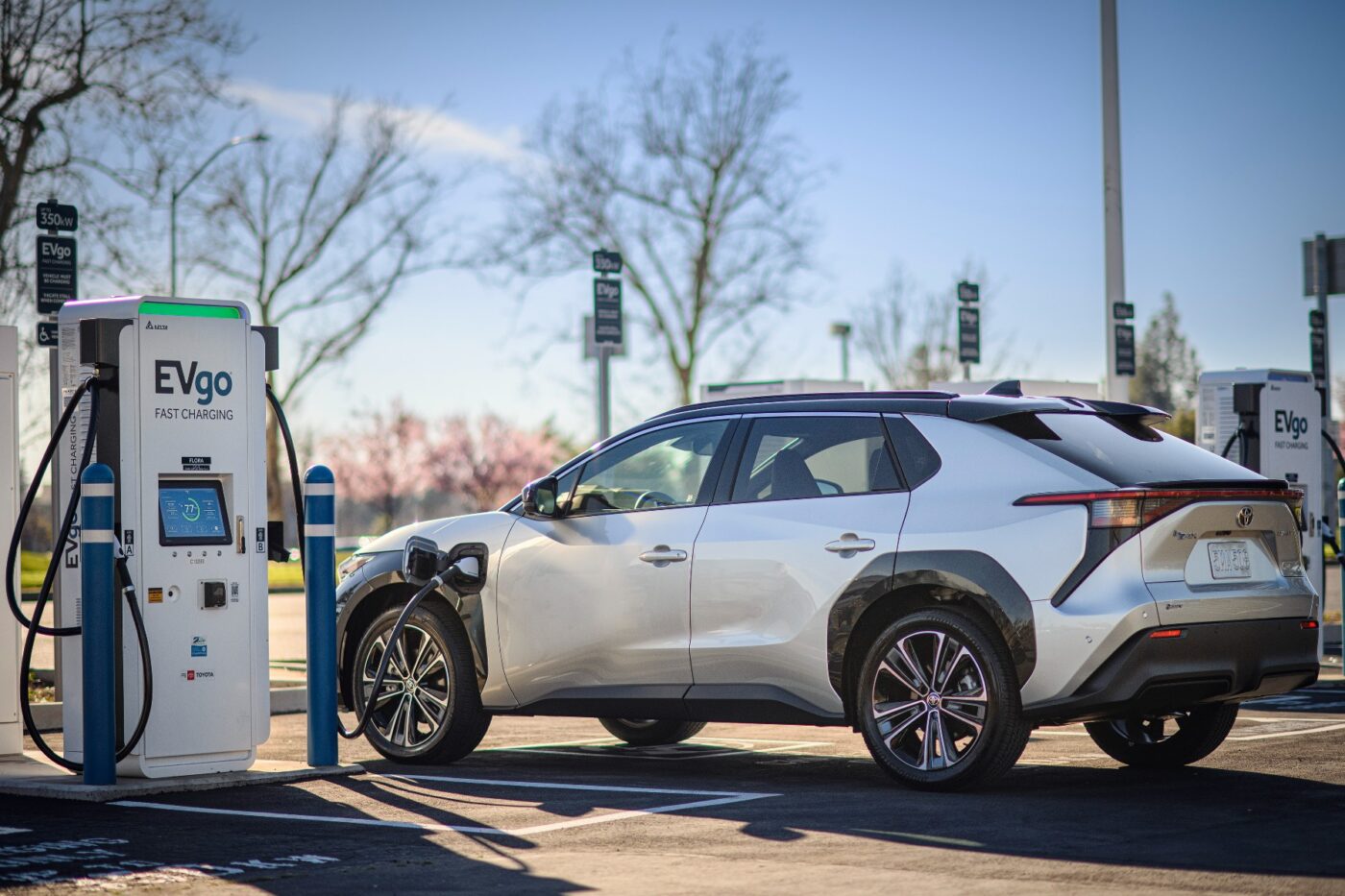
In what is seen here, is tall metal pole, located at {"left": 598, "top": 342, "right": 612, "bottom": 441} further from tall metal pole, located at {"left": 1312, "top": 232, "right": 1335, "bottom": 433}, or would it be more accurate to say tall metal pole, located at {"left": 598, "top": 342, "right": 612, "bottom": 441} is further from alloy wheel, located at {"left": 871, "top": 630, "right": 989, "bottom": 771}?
tall metal pole, located at {"left": 1312, "top": 232, "right": 1335, "bottom": 433}

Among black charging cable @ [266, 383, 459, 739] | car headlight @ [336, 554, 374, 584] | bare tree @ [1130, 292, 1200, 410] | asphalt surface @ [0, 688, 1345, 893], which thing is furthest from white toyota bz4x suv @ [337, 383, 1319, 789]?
bare tree @ [1130, 292, 1200, 410]

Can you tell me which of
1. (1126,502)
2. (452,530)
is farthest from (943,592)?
(452,530)

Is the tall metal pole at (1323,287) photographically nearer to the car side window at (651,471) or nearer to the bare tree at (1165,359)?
the car side window at (651,471)

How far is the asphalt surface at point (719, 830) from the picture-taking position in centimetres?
614

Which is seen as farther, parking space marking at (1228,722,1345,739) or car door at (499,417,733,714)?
parking space marking at (1228,722,1345,739)

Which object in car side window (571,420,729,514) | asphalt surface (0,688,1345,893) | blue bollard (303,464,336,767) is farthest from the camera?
blue bollard (303,464,336,767)

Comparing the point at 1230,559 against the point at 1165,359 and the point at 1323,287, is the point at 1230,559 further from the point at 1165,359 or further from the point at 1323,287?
the point at 1165,359

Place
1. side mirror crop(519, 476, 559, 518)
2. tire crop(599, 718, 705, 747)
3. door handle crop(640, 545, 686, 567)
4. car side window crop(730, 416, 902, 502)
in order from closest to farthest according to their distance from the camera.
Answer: car side window crop(730, 416, 902, 502), door handle crop(640, 545, 686, 567), side mirror crop(519, 476, 559, 518), tire crop(599, 718, 705, 747)

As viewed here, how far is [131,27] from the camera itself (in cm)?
2038

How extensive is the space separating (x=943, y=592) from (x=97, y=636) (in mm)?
3978

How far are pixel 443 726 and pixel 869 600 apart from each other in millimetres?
2668

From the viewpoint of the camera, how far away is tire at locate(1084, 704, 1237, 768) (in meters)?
8.94

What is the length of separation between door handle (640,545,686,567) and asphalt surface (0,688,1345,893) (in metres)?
1.08

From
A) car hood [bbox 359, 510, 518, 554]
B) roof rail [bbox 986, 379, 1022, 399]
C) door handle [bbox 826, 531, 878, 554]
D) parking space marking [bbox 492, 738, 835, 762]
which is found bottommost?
parking space marking [bbox 492, 738, 835, 762]
